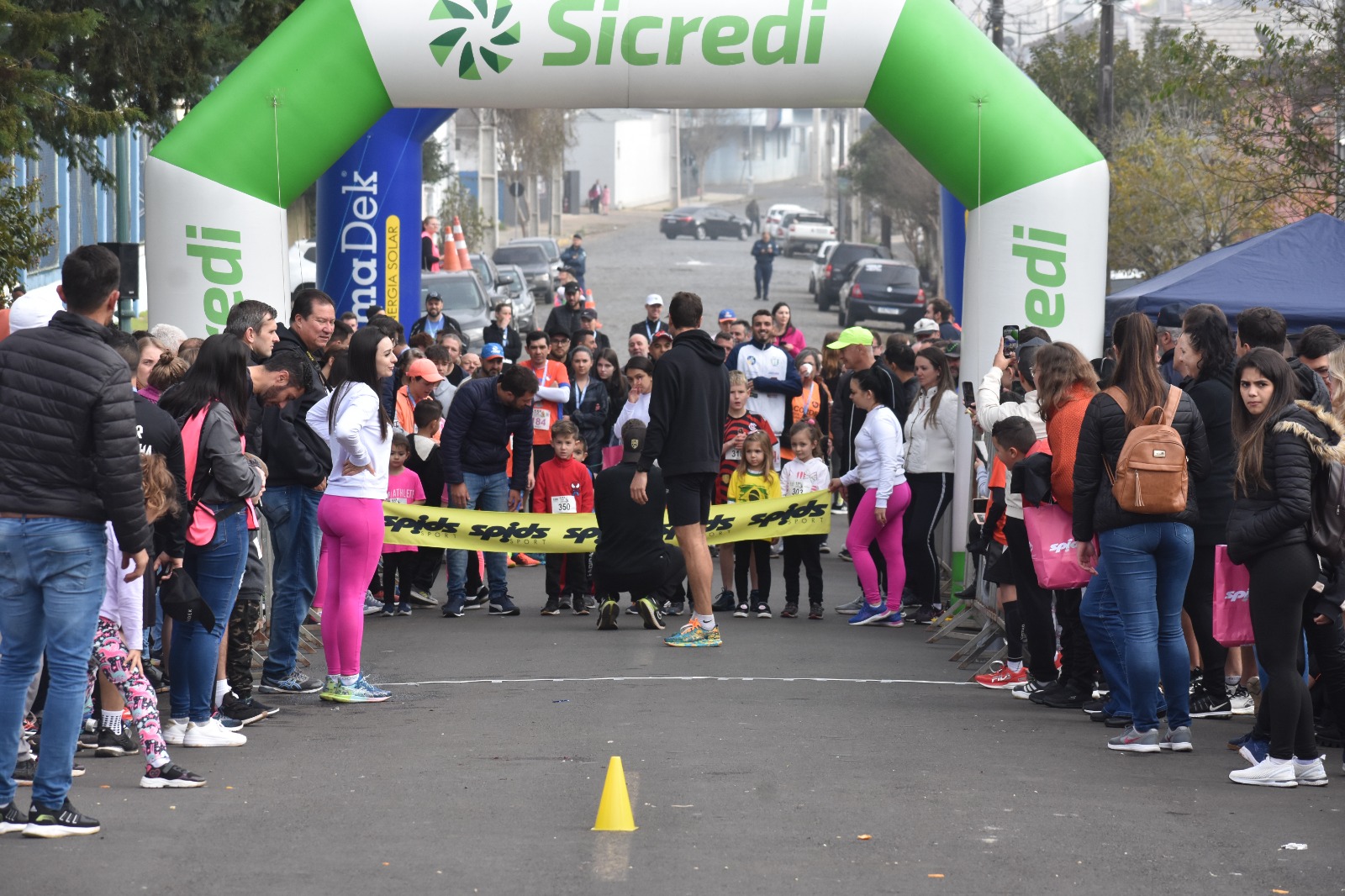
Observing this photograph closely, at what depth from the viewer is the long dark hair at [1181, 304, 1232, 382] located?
314 inches

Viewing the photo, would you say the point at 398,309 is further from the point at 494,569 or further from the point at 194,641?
the point at 194,641

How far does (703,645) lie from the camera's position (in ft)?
33.9

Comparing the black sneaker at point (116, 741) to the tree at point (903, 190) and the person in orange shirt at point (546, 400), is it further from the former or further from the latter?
the tree at point (903, 190)

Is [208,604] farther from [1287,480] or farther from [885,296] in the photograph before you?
[885,296]

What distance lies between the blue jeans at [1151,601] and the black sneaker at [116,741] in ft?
13.8

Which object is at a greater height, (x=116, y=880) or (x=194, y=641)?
(x=194, y=641)

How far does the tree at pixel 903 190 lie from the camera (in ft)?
157

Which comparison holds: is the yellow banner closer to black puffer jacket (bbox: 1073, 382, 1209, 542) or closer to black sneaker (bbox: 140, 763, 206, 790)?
black puffer jacket (bbox: 1073, 382, 1209, 542)

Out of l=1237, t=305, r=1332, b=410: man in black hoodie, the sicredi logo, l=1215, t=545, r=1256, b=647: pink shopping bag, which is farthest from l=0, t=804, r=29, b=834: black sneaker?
the sicredi logo

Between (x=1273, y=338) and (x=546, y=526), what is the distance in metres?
5.59

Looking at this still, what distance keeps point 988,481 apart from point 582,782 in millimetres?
4238

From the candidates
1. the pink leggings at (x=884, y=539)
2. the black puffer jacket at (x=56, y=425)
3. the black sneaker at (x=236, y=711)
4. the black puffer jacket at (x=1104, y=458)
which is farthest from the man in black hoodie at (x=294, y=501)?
the pink leggings at (x=884, y=539)

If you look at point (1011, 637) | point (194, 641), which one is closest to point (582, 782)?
point (194, 641)

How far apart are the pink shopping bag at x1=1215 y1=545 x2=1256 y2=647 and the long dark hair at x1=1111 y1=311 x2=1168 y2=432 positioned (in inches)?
27.3
